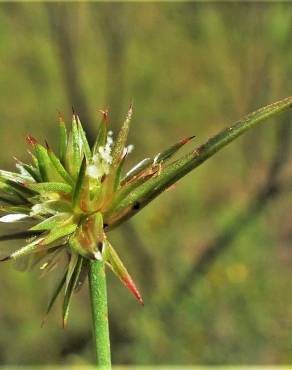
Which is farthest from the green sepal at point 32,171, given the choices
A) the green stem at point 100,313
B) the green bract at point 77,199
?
the green stem at point 100,313

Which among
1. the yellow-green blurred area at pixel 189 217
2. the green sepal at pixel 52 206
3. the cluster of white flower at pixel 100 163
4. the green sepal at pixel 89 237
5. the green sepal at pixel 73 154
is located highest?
the yellow-green blurred area at pixel 189 217

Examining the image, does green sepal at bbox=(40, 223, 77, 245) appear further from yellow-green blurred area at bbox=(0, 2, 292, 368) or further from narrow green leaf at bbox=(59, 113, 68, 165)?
yellow-green blurred area at bbox=(0, 2, 292, 368)

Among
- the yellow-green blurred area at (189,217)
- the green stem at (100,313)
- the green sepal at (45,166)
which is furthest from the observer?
the yellow-green blurred area at (189,217)

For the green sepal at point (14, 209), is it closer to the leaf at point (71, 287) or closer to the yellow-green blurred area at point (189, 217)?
the leaf at point (71, 287)

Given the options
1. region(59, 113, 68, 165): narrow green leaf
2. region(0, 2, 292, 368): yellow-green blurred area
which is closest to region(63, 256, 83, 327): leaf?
region(59, 113, 68, 165): narrow green leaf

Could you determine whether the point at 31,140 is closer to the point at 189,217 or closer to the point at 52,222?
the point at 52,222

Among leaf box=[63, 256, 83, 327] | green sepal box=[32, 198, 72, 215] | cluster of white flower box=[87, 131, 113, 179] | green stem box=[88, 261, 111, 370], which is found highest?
cluster of white flower box=[87, 131, 113, 179]

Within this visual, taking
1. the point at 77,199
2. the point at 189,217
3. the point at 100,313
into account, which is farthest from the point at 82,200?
the point at 189,217
